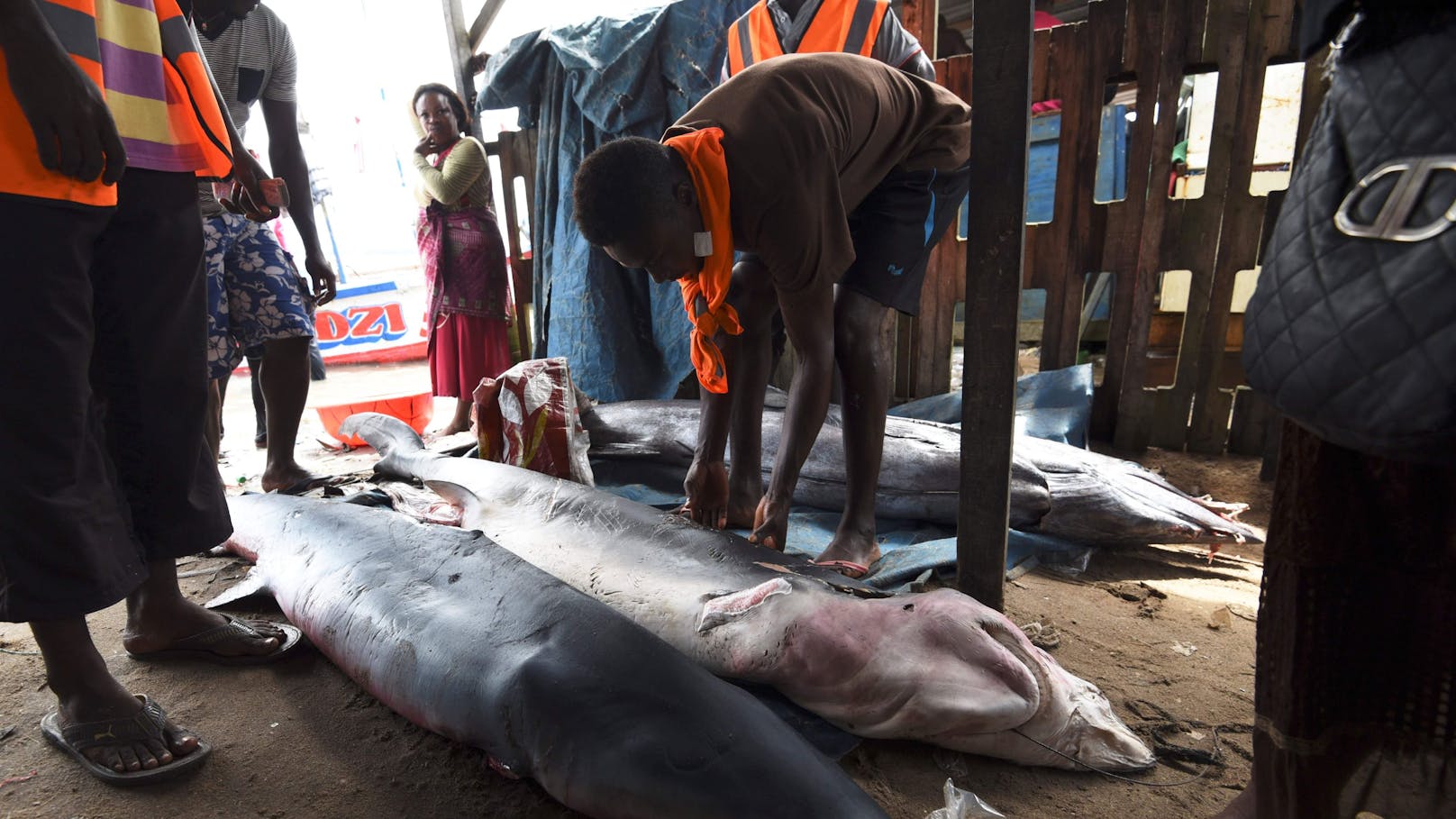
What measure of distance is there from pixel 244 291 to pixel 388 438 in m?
1.04

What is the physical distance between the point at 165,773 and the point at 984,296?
2.22 meters

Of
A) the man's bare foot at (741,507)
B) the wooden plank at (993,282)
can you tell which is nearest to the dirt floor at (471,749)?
the wooden plank at (993,282)

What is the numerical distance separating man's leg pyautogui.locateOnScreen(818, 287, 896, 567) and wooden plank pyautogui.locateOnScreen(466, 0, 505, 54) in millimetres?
4419

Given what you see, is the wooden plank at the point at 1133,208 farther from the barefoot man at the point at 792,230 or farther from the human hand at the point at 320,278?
the human hand at the point at 320,278

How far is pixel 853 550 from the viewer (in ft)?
8.06

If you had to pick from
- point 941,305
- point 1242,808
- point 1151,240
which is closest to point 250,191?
point 1242,808

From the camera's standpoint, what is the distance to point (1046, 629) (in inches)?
82.6

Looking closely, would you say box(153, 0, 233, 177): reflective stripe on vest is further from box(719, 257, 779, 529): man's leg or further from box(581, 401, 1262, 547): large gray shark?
box(581, 401, 1262, 547): large gray shark

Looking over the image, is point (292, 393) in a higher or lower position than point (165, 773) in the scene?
higher

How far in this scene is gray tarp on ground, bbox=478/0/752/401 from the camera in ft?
14.0

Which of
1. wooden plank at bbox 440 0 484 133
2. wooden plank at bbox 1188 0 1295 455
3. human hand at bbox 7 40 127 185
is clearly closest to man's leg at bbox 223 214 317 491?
human hand at bbox 7 40 127 185

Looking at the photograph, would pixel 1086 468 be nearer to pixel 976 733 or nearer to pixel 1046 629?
pixel 1046 629

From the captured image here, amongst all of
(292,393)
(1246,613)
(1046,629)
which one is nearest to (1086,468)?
(1246,613)

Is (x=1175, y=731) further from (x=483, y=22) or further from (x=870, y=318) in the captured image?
(x=483, y=22)
